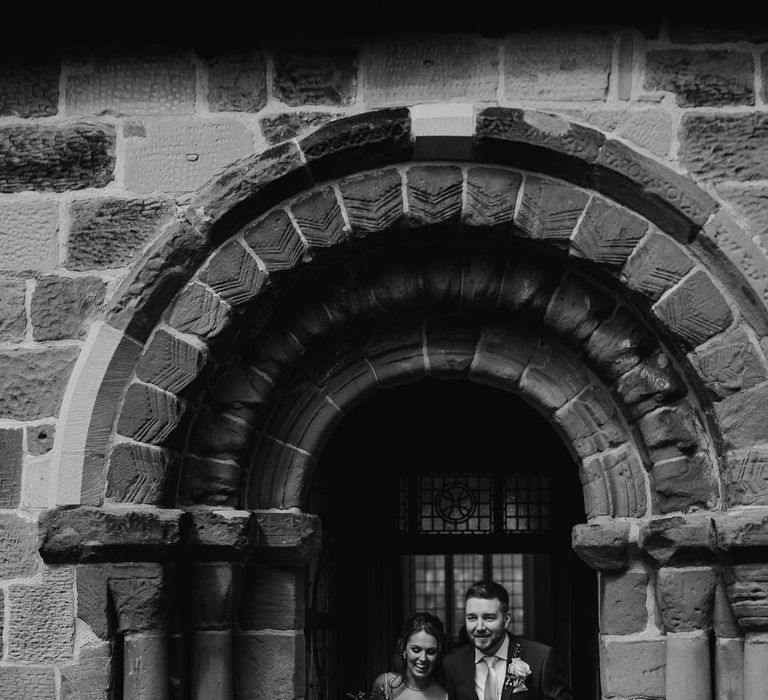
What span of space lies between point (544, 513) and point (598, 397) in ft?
8.22

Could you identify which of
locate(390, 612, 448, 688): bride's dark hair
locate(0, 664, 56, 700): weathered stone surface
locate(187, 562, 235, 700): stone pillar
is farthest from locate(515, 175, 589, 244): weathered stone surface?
locate(0, 664, 56, 700): weathered stone surface

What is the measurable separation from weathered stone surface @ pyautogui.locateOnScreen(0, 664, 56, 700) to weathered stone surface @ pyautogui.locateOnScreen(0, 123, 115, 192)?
174cm

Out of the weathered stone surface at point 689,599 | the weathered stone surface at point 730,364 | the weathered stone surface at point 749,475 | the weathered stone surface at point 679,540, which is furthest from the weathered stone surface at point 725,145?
the weathered stone surface at point 689,599

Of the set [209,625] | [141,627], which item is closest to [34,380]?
[141,627]

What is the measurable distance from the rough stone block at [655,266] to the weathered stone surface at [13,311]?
7.17ft

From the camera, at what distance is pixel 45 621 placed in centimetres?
409

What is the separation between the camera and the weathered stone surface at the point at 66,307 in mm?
4250

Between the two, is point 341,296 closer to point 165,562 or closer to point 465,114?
point 465,114

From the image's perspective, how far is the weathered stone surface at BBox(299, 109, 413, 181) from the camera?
423 centimetres

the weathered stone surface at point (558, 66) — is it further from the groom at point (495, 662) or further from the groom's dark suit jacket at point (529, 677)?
the groom's dark suit jacket at point (529, 677)

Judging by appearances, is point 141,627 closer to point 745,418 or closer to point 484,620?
point 484,620

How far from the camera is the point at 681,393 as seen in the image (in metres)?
4.24

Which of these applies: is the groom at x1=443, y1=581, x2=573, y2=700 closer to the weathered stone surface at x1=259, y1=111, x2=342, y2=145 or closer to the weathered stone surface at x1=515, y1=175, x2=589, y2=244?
the weathered stone surface at x1=515, y1=175, x2=589, y2=244

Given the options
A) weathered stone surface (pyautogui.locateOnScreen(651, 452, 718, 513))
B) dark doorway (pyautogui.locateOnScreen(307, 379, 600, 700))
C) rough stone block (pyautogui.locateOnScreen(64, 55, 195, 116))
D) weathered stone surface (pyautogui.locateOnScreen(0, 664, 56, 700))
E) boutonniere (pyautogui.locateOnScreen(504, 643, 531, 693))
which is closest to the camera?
weathered stone surface (pyautogui.locateOnScreen(0, 664, 56, 700))
